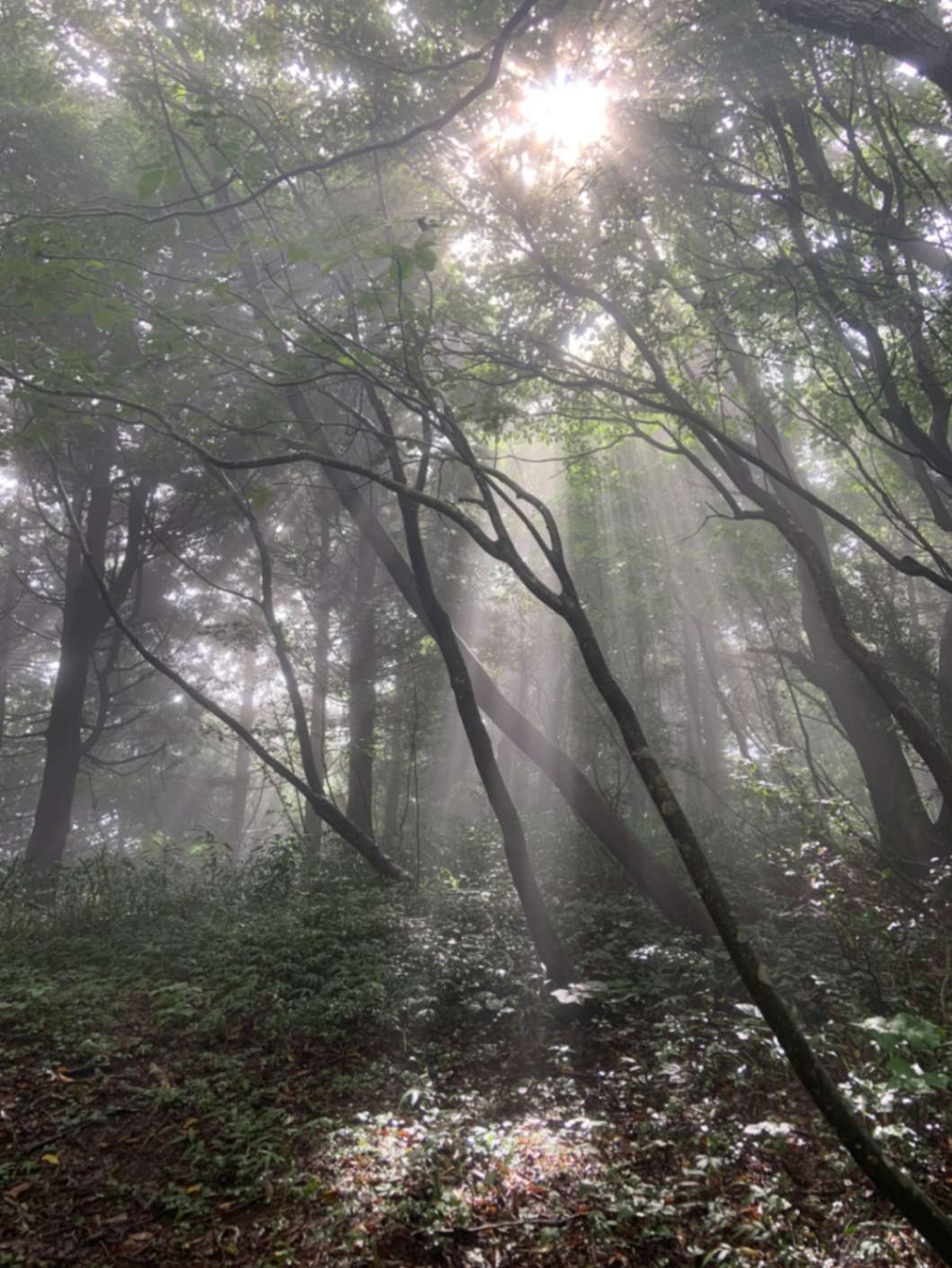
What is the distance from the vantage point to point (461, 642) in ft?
31.3

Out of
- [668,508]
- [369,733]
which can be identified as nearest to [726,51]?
[369,733]

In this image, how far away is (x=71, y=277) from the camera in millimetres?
5500

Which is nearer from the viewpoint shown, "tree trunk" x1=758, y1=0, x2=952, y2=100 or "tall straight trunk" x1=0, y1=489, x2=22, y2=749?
"tree trunk" x1=758, y1=0, x2=952, y2=100

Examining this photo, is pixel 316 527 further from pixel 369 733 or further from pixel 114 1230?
pixel 114 1230

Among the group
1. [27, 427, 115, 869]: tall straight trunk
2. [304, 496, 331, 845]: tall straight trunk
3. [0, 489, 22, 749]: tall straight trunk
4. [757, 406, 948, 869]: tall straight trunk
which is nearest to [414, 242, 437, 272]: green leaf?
[757, 406, 948, 869]: tall straight trunk

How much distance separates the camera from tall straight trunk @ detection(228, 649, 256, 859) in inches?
896

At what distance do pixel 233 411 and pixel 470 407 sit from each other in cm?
278

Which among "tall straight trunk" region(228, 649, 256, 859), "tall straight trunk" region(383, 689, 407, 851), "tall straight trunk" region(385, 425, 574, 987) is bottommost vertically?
"tall straight trunk" region(385, 425, 574, 987)

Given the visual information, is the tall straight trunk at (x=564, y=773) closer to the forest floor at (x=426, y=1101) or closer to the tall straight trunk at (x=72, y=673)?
the forest floor at (x=426, y=1101)

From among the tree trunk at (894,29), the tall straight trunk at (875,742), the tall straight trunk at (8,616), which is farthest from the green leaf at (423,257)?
the tall straight trunk at (8,616)

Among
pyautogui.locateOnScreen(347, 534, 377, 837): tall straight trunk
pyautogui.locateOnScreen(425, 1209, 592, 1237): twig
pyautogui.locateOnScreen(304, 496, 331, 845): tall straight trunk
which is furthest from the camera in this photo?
pyautogui.locateOnScreen(304, 496, 331, 845): tall straight trunk

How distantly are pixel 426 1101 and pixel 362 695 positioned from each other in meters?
9.53

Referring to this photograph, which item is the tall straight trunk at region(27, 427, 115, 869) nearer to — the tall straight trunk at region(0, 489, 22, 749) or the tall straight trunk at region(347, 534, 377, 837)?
the tall straight trunk at region(0, 489, 22, 749)

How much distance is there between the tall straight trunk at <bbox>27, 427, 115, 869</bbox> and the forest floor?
527cm
